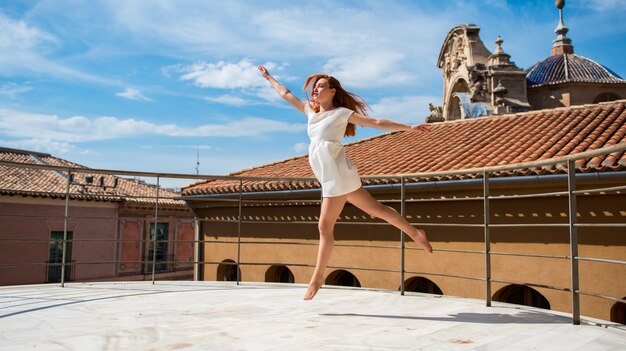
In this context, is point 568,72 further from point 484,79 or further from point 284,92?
point 284,92

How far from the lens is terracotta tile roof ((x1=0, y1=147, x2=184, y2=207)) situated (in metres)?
23.4

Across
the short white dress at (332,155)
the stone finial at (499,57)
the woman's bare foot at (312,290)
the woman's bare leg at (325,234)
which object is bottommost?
the woman's bare foot at (312,290)

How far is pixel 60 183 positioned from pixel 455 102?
21599mm

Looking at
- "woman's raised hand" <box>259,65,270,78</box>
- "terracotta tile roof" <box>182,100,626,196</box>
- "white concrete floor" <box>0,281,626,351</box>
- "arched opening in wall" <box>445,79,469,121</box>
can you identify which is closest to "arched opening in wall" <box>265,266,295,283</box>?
"terracotta tile roof" <box>182,100,626,196</box>

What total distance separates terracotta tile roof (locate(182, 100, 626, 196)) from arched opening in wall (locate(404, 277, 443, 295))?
230cm

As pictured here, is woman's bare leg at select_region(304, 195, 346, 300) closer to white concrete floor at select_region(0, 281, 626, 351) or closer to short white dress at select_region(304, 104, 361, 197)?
short white dress at select_region(304, 104, 361, 197)

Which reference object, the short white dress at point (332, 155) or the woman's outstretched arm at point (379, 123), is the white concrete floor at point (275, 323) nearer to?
the short white dress at point (332, 155)

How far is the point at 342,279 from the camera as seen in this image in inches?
492

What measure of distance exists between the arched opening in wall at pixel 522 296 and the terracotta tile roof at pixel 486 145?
2.29 metres

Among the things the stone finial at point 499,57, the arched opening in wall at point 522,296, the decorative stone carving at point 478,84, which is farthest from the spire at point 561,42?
the arched opening in wall at point 522,296

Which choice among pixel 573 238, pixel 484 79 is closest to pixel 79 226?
pixel 484 79

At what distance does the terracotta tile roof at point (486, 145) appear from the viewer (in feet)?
34.2

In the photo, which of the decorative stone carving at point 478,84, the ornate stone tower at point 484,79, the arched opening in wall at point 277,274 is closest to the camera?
the arched opening in wall at point 277,274

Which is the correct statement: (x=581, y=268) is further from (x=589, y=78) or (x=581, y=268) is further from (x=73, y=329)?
(x=589, y=78)
